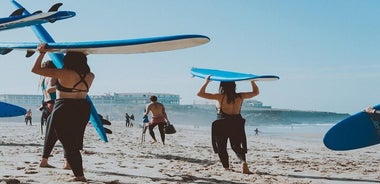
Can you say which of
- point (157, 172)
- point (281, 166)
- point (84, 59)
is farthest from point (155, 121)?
point (84, 59)

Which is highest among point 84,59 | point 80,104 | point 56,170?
point 84,59

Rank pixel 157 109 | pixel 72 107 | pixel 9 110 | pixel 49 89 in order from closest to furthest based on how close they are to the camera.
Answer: pixel 72 107 < pixel 49 89 < pixel 9 110 < pixel 157 109

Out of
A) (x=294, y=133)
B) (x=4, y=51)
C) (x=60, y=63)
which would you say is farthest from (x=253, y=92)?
(x=294, y=133)

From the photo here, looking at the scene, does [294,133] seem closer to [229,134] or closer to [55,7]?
[229,134]

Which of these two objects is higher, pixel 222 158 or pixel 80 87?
pixel 80 87

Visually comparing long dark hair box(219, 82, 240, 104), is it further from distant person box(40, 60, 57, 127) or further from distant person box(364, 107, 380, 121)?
distant person box(40, 60, 57, 127)

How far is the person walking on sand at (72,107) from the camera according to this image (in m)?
4.17

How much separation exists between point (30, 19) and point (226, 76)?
2959 mm

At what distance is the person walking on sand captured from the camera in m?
4.17

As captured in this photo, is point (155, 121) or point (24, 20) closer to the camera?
point (24, 20)

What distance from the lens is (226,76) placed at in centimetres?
614

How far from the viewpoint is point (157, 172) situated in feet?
17.1

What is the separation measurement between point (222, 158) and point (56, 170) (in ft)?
7.16

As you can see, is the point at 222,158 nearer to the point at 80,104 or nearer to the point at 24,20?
the point at 80,104
